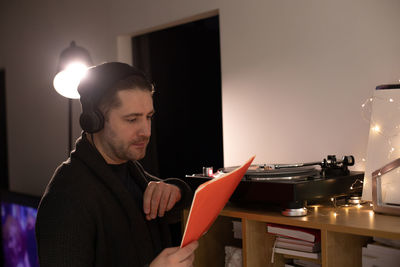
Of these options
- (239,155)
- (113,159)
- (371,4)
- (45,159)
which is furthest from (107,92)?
(45,159)

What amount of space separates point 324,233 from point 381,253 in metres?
0.19

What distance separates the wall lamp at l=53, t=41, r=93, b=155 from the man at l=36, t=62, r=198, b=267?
0.79m

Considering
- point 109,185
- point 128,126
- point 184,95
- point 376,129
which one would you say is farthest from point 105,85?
point 184,95

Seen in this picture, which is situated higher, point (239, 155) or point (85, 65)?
point (85, 65)

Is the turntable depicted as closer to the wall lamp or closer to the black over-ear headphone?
the black over-ear headphone

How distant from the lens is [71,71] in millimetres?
2180

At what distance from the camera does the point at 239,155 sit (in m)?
1.91

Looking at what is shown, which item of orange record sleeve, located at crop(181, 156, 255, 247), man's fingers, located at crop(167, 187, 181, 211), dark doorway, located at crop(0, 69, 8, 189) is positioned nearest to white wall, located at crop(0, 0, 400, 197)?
man's fingers, located at crop(167, 187, 181, 211)

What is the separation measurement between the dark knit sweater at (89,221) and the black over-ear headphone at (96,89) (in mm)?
84

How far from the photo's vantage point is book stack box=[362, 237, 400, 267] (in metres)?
1.13

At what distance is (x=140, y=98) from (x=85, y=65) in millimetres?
1169

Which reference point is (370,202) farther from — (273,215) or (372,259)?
(273,215)

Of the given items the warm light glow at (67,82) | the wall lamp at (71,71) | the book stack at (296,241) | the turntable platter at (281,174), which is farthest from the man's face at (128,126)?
the warm light glow at (67,82)

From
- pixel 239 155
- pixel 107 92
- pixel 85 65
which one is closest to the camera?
pixel 107 92
